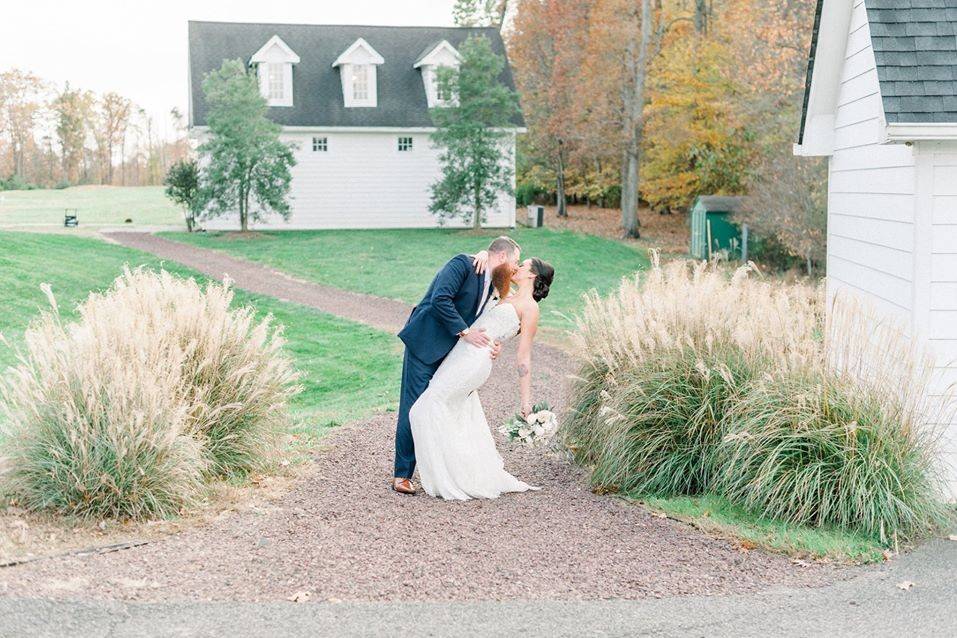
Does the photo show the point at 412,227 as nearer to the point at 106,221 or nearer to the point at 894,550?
the point at 106,221

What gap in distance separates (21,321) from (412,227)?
20204mm

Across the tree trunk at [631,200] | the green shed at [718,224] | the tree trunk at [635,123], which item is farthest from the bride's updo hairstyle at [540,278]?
the tree trunk at [631,200]

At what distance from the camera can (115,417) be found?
23.3ft

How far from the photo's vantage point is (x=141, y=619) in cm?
548

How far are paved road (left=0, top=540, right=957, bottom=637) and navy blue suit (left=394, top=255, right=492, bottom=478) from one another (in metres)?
2.49

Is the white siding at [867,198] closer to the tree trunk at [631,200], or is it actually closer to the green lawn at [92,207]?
the tree trunk at [631,200]

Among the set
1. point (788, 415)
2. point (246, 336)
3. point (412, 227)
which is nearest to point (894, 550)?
point (788, 415)

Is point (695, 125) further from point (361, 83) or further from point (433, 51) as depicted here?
point (361, 83)

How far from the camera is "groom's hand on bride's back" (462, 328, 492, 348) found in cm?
803

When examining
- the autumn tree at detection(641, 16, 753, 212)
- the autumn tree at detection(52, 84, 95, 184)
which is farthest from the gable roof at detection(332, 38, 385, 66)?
the autumn tree at detection(52, 84, 95, 184)

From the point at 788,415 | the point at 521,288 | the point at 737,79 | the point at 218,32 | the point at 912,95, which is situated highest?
the point at 218,32

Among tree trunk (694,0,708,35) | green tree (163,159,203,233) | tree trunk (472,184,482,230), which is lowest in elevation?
tree trunk (472,184,482,230)

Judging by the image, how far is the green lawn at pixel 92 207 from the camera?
38719 millimetres

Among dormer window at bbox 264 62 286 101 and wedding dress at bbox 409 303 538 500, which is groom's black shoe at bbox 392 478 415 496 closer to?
wedding dress at bbox 409 303 538 500
